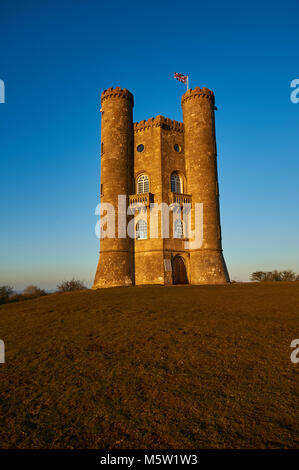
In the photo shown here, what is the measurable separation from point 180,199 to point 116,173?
6998 millimetres

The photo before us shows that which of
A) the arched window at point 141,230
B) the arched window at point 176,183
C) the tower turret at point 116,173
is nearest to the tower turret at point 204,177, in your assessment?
the arched window at point 176,183

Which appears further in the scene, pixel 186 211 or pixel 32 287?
pixel 32 287

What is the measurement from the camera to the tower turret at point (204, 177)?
2823cm

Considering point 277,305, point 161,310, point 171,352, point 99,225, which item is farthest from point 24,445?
point 99,225

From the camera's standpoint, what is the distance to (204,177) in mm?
29547

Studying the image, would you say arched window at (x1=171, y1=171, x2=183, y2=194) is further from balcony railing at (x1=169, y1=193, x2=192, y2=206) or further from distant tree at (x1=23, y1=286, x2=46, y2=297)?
distant tree at (x1=23, y1=286, x2=46, y2=297)

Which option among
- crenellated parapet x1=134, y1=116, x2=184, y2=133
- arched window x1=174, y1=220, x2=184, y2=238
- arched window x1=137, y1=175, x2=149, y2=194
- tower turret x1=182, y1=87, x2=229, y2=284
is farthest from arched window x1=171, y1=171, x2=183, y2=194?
crenellated parapet x1=134, y1=116, x2=184, y2=133

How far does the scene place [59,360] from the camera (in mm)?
9352

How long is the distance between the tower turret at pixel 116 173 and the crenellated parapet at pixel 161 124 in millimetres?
951

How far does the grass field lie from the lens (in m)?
5.65

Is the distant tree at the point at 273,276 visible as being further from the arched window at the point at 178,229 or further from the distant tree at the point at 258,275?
the arched window at the point at 178,229

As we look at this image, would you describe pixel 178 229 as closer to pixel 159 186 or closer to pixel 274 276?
pixel 159 186
